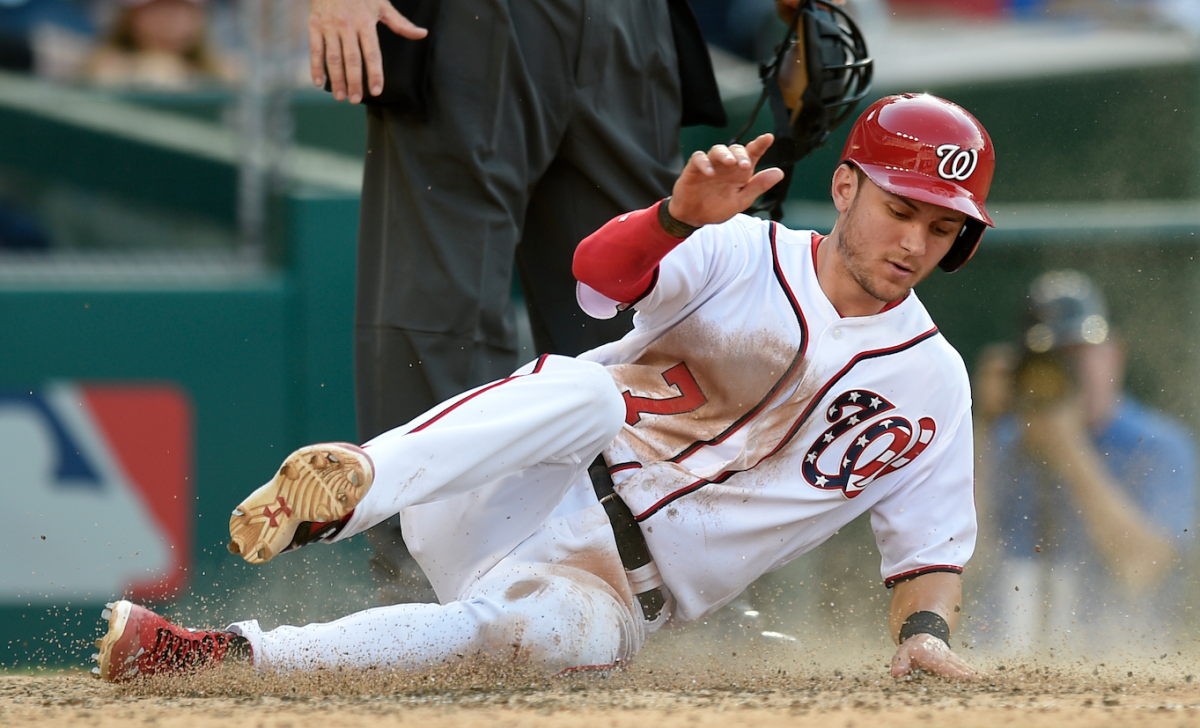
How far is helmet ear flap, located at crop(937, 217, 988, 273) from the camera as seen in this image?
2.55 m

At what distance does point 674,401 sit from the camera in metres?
2.52

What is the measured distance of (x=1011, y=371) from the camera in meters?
4.38

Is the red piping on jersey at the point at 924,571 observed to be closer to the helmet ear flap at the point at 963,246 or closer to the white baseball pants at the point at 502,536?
the white baseball pants at the point at 502,536

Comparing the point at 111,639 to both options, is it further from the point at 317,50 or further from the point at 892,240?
the point at 892,240

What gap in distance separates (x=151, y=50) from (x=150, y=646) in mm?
3422

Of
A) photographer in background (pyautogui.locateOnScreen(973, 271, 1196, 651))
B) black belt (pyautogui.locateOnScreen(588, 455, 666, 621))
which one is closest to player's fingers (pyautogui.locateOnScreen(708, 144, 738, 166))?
black belt (pyautogui.locateOnScreen(588, 455, 666, 621))

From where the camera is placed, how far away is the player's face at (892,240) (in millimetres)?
2416

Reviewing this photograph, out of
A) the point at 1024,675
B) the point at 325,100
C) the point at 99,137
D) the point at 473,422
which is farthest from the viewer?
the point at 99,137

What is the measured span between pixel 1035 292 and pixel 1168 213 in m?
0.57

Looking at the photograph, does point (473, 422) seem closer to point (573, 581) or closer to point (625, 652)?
point (573, 581)

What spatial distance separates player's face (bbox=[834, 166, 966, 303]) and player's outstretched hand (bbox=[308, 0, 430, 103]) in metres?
0.92

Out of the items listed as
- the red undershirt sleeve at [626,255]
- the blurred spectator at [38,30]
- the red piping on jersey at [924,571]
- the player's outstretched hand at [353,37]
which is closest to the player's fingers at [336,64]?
the player's outstretched hand at [353,37]

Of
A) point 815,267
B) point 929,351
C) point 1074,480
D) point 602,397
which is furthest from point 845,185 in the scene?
point 1074,480

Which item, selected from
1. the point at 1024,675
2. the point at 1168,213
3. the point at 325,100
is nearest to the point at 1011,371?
the point at 1168,213
